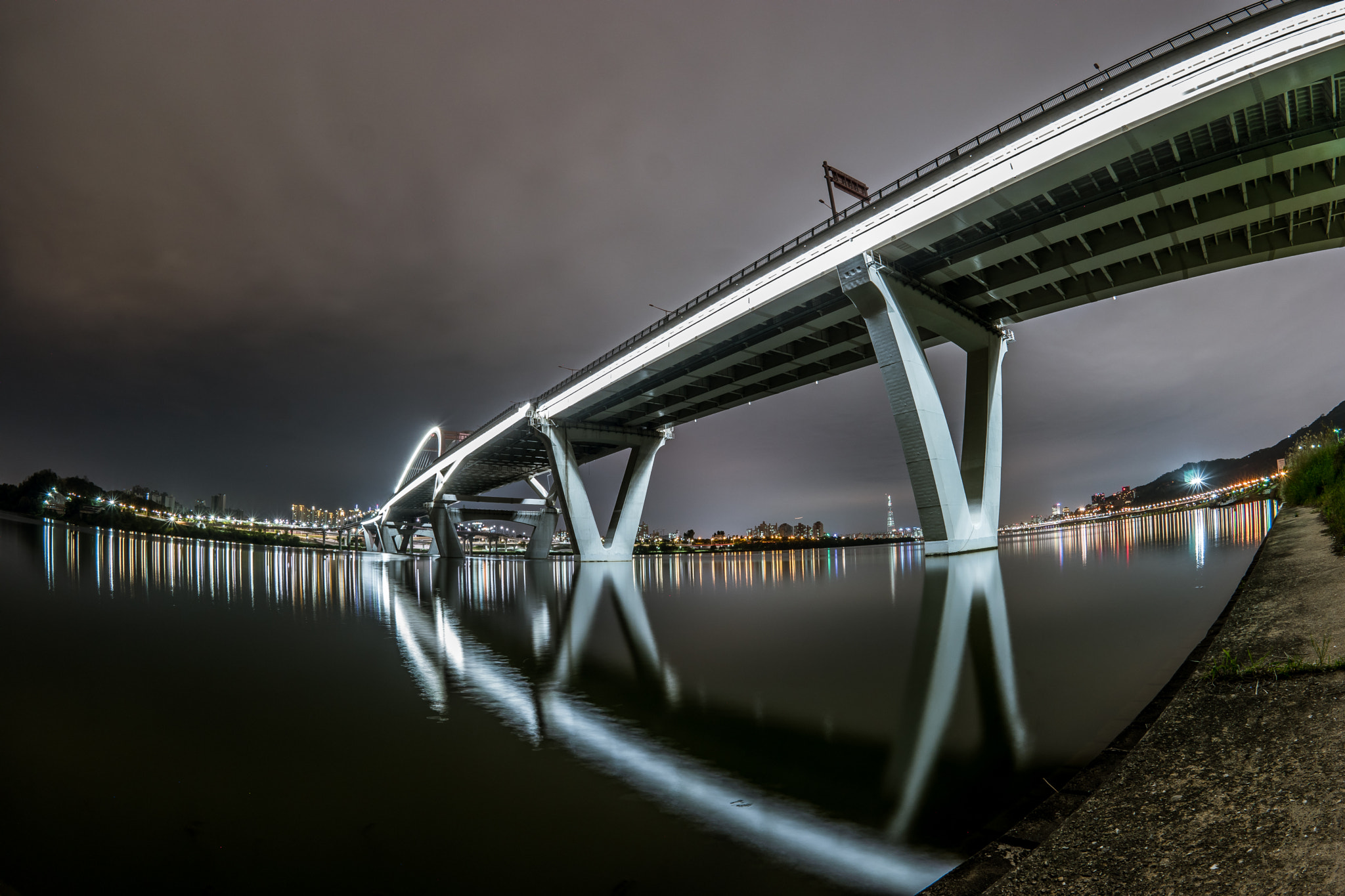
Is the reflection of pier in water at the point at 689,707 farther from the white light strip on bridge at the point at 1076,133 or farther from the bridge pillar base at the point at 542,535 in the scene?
the bridge pillar base at the point at 542,535

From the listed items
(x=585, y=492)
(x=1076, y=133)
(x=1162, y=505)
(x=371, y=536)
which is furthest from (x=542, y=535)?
(x=1162, y=505)

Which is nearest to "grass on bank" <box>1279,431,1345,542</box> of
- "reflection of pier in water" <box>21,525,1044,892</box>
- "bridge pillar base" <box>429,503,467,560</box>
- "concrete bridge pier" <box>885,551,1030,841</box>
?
"concrete bridge pier" <box>885,551,1030,841</box>

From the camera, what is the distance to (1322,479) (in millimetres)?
18078

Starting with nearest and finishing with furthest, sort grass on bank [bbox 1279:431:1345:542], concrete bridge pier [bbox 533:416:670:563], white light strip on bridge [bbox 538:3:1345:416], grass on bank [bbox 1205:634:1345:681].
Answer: grass on bank [bbox 1205:634:1345:681] < grass on bank [bbox 1279:431:1345:542] < white light strip on bridge [bbox 538:3:1345:416] < concrete bridge pier [bbox 533:416:670:563]

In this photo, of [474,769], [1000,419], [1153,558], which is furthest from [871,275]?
[474,769]

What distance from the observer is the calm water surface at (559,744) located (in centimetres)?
284

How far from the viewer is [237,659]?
26.6 ft

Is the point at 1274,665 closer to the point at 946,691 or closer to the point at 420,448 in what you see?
the point at 946,691

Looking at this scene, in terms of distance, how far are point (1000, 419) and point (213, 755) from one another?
1170 inches

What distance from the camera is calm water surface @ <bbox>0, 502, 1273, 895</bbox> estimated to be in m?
2.84

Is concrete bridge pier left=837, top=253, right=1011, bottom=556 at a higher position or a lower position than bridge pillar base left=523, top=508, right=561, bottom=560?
higher

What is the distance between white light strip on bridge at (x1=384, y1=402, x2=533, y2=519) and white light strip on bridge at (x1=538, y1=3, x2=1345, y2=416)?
2426cm

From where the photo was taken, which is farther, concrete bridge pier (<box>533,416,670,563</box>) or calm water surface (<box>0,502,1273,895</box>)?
concrete bridge pier (<box>533,416,670,563</box>)

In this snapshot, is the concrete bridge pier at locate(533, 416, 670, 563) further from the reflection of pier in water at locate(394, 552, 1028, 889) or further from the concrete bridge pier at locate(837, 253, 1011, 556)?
the reflection of pier in water at locate(394, 552, 1028, 889)
